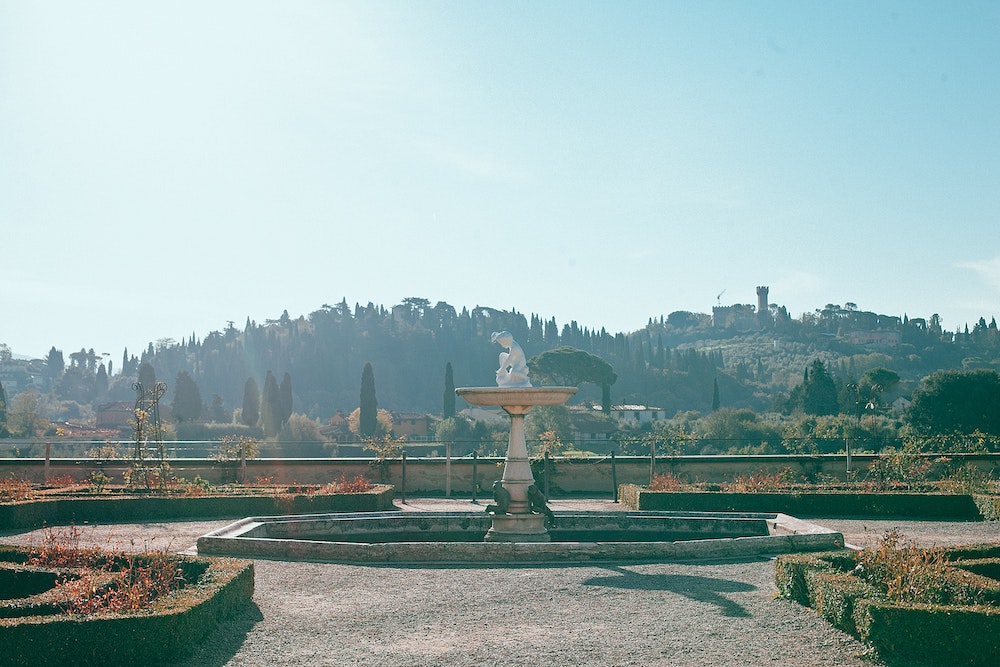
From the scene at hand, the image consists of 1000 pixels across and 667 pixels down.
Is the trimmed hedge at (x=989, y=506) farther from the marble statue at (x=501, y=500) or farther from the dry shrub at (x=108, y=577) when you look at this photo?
the dry shrub at (x=108, y=577)

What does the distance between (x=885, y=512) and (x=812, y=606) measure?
1068cm

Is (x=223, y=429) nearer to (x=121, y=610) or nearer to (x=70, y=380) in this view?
(x=121, y=610)

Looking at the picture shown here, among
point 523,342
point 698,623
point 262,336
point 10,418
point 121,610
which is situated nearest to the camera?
point 121,610

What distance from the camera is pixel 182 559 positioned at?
9484mm

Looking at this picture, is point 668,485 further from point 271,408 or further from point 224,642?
point 271,408

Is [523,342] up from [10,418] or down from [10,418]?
up

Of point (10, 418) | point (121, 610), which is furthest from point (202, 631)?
point (10, 418)

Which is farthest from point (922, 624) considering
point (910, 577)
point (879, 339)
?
point (879, 339)

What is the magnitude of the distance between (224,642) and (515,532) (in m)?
6.65

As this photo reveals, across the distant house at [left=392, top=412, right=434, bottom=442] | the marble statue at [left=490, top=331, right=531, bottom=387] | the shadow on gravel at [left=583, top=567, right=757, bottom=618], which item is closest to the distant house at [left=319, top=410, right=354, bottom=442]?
the distant house at [left=392, top=412, right=434, bottom=442]

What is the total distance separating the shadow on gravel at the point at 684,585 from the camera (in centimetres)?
946

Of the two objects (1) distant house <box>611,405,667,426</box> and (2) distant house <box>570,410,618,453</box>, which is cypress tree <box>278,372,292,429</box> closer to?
(2) distant house <box>570,410,618,453</box>

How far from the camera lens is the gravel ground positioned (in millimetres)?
7285

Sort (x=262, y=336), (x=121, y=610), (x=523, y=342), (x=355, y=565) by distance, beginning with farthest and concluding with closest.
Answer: (x=262, y=336) → (x=523, y=342) → (x=355, y=565) → (x=121, y=610)
